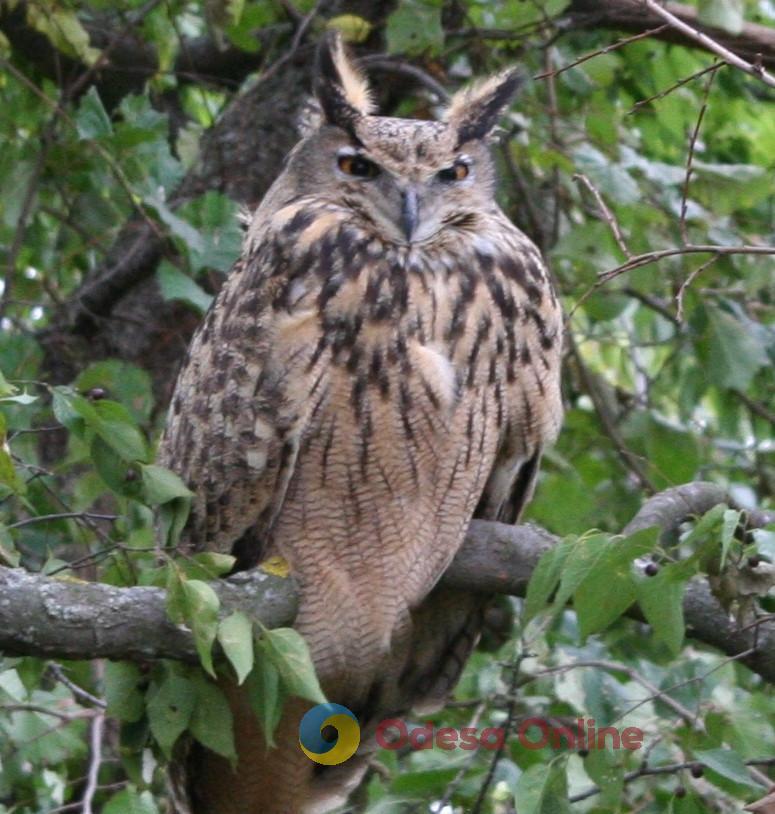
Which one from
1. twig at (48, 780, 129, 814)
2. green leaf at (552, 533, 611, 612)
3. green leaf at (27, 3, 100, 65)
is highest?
green leaf at (27, 3, 100, 65)

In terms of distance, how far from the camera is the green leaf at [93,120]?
120 inches

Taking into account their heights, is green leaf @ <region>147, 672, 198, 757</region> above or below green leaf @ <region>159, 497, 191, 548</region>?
below

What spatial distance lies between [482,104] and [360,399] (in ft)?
2.58

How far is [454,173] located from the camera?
292 centimetres

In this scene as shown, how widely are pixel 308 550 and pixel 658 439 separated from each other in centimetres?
142

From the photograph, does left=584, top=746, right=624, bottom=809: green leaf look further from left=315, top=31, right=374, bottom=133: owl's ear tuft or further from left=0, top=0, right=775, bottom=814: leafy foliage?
left=315, top=31, right=374, bottom=133: owl's ear tuft

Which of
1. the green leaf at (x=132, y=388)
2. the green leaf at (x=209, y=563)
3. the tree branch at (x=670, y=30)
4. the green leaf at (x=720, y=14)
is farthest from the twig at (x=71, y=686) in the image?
the tree branch at (x=670, y=30)

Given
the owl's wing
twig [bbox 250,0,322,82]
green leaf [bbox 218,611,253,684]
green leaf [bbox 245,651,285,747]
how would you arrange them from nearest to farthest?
green leaf [bbox 218,611,253,684], green leaf [bbox 245,651,285,747], the owl's wing, twig [bbox 250,0,322,82]

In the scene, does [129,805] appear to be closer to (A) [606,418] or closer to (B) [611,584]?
(B) [611,584]

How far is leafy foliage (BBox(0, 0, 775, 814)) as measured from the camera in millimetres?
2180

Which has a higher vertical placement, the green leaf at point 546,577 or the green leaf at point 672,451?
the green leaf at point 546,577

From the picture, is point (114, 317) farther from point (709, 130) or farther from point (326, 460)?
point (709, 130)

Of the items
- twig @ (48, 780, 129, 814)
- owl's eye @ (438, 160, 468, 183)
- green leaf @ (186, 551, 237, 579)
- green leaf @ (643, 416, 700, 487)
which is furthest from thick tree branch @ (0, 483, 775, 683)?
green leaf @ (643, 416, 700, 487)

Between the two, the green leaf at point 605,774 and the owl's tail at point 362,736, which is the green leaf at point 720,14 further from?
the green leaf at point 605,774
